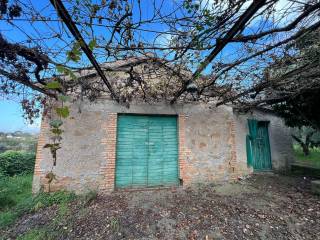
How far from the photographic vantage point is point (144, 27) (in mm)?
2164

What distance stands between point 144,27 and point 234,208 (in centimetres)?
401

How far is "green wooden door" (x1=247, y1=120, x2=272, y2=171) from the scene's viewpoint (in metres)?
7.10

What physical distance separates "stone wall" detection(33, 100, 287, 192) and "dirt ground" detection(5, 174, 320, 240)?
64 centimetres

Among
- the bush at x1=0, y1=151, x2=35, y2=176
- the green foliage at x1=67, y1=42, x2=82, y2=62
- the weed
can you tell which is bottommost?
the weed

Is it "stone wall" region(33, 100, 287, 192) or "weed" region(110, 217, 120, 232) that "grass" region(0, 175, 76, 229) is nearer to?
"stone wall" region(33, 100, 287, 192)

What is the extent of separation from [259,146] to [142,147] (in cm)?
505

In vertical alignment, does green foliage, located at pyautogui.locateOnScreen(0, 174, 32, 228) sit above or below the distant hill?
below

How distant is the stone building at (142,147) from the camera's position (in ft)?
15.6

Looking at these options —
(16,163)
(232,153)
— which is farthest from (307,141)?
(16,163)

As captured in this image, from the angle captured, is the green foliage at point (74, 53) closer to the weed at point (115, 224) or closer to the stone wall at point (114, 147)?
the weed at point (115, 224)

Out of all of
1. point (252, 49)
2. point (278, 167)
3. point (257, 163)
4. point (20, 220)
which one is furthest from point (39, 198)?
point (278, 167)

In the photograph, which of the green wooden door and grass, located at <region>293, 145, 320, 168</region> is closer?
the green wooden door

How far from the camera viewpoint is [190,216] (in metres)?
3.69

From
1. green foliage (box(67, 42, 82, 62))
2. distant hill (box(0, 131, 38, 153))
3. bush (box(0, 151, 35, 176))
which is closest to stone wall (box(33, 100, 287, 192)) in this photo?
green foliage (box(67, 42, 82, 62))
